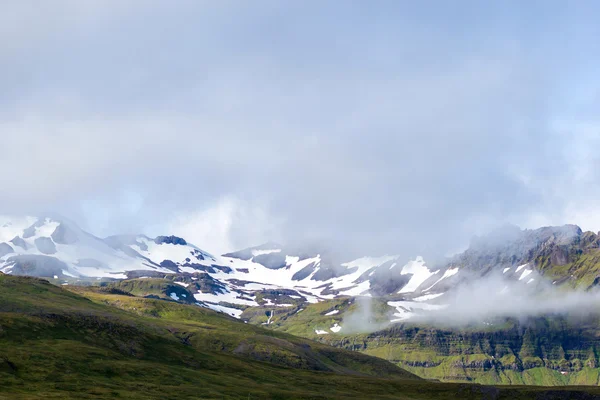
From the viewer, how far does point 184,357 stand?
194 metres

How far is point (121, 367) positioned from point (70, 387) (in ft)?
85.1

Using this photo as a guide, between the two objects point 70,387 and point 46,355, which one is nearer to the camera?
point 70,387

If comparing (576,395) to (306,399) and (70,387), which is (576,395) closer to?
(306,399)

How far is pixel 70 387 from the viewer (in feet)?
410

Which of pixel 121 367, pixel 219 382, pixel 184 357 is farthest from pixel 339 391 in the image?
pixel 121 367

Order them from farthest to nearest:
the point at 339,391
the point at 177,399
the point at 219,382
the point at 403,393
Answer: the point at 403,393 → the point at 339,391 → the point at 219,382 → the point at 177,399

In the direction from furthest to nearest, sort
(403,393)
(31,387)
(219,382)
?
(403,393) < (219,382) < (31,387)

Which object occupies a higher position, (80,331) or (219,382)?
(80,331)

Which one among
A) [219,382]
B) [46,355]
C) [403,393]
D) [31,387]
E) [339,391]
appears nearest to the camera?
[31,387]

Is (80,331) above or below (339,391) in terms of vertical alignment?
above

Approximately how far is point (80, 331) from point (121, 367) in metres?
37.2

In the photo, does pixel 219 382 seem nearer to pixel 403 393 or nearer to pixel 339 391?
pixel 339 391

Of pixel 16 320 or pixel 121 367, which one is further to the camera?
pixel 16 320

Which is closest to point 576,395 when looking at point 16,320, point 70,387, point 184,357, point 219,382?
point 219,382
